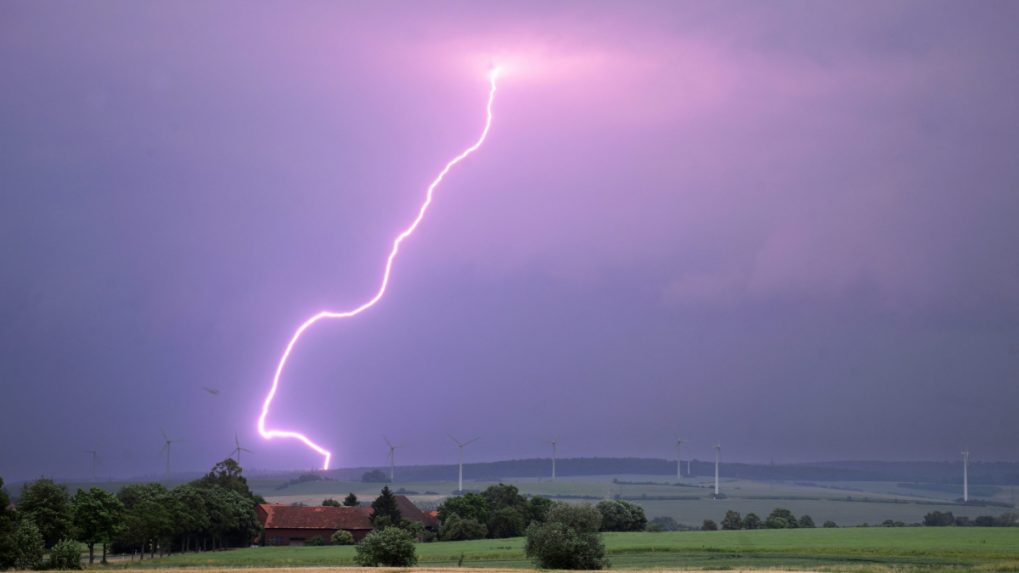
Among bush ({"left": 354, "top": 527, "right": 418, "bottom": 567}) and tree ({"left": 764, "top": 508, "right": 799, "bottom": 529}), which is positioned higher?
bush ({"left": 354, "top": 527, "right": 418, "bottom": 567})

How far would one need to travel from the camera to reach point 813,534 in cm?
9344

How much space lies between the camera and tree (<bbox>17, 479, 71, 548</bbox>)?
73.6m

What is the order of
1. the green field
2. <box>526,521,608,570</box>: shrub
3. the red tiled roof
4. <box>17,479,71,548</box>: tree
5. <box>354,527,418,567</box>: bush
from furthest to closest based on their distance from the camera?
the red tiled roof < <box>17,479,71,548</box>: tree < <box>526,521,608,570</box>: shrub < <box>354,527,418,567</box>: bush < the green field

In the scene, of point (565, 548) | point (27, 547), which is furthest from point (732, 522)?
point (27, 547)

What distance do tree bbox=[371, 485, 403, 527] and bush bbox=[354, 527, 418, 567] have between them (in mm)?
46552

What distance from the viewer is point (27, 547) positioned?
62.6 m

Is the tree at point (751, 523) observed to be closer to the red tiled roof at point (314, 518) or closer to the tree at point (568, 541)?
the red tiled roof at point (314, 518)

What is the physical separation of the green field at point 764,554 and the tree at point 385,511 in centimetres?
2010

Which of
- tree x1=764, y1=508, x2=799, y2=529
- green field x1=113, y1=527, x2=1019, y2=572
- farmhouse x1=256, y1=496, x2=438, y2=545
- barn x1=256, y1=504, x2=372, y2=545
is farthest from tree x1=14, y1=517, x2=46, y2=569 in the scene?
tree x1=764, y1=508, x2=799, y2=529

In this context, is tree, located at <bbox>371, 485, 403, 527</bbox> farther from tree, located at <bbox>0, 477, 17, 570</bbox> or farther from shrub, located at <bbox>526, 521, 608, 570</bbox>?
tree, located at <bbox>0, 477, 17, 570</bbox>

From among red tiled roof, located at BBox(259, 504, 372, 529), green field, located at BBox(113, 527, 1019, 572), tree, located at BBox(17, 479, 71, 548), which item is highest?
tree, located at BBox(17, 479, 71, 548)

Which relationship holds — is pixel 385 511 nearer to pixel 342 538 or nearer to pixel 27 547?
pixel 342 538

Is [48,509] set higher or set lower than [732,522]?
higher

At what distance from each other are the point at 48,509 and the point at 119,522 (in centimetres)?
670
